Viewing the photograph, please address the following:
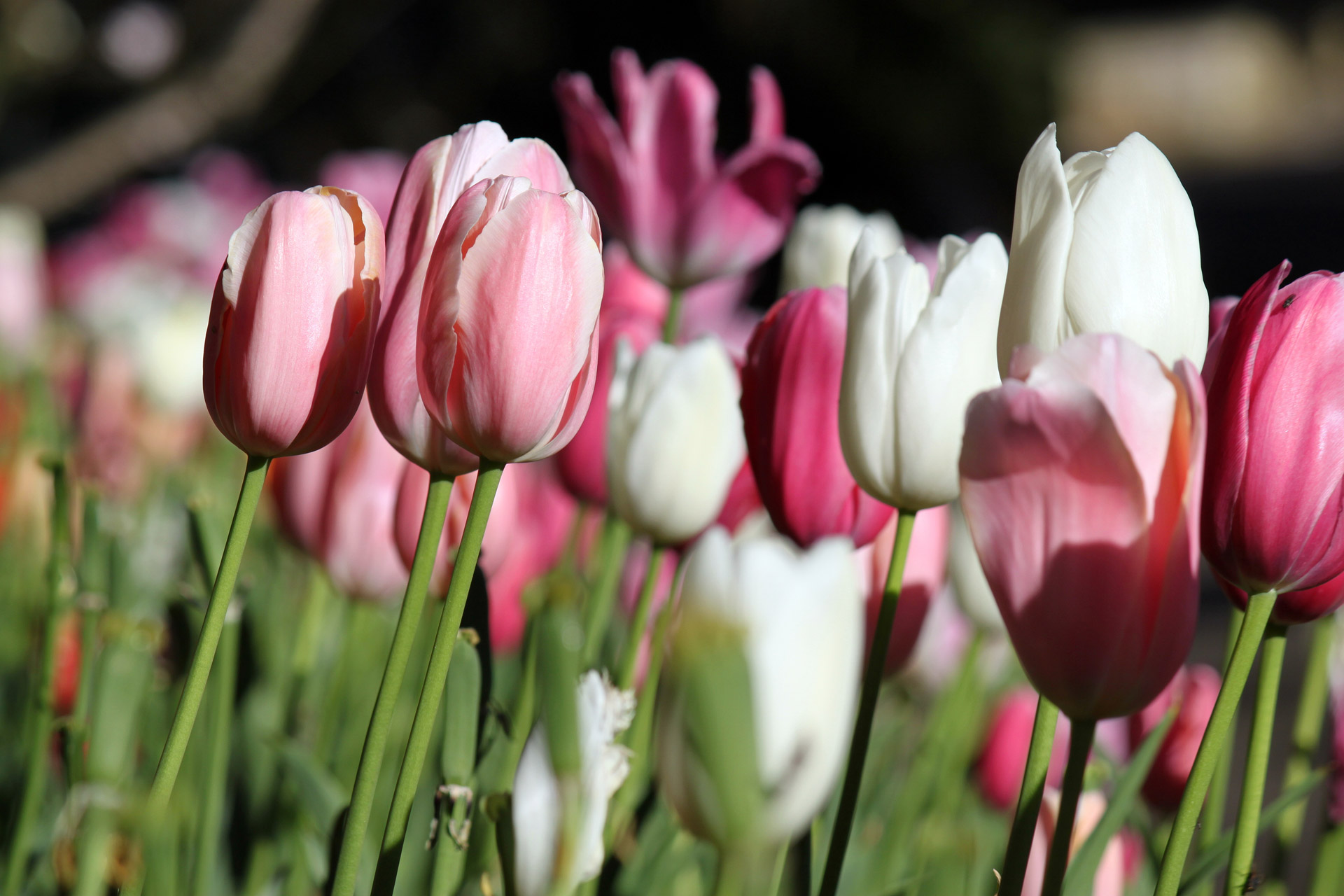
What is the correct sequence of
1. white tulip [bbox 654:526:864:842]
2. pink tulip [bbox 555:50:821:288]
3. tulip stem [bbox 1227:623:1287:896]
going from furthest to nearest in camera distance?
pink tulip [bbox 555:50:821:288] → tulip stem [bbox 1227:623:1287:896] → white tulip [bbox 654:526:864:842]

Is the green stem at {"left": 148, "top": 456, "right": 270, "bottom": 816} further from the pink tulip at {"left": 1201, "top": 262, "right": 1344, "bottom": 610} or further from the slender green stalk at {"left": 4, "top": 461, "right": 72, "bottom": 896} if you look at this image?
the pink tulip at {"left": 1201, "top": 262, "right": 1344, "bottom": 610}

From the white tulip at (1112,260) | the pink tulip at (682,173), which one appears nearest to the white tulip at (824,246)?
the pink tulip at (682,173)

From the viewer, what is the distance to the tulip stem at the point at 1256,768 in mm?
334

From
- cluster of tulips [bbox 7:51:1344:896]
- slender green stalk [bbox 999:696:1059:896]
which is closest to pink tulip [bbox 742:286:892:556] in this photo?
cluster of tulips [bbox 7:51:1344:896]

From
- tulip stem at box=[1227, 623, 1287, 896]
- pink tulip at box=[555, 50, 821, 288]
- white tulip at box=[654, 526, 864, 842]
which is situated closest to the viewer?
white tulip at box=[654, 526, 864, 842]

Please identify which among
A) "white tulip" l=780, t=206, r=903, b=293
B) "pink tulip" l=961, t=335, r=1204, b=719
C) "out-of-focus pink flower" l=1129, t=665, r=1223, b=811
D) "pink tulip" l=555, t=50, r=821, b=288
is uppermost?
"pink tulip" l=555, t=50, r=821, b=288

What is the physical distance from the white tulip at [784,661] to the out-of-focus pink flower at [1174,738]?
33 centimetres

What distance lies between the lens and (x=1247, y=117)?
9.95 meters

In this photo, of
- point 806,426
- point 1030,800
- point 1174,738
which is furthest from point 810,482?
point 1174,738

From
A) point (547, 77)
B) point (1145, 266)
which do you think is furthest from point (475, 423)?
point (547, 77)

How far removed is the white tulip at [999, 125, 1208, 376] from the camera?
0.30 m

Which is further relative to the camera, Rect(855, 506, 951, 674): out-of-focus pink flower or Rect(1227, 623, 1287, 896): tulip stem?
Rect(855, 506, 951, 674): out-of-focus pink flower

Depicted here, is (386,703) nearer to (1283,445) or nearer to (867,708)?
(867,708)

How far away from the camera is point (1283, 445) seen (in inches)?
11.9
